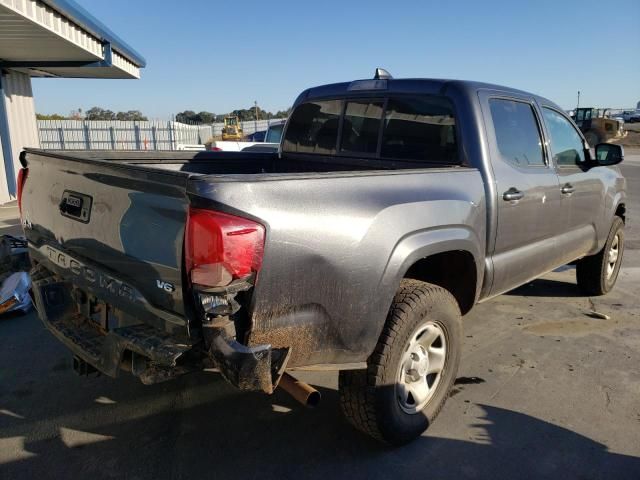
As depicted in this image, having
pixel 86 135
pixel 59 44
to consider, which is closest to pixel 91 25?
pixel 59 44

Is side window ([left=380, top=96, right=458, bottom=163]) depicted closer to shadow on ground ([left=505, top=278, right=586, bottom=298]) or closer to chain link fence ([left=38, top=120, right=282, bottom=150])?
shadow on ground ([left=505, top=278, right=586, bottom=298])

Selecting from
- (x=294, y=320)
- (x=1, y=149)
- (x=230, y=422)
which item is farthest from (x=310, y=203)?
(x=1, y=149)

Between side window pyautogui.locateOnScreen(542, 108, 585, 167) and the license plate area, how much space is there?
3.42 meters

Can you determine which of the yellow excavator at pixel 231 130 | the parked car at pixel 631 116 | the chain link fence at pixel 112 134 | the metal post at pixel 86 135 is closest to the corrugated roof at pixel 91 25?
the chain link fence at pixel 112 134

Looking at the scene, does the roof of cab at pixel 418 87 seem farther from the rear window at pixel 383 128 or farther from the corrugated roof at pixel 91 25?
the corrugated roof at pixel 91 25

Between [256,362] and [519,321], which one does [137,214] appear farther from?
[519,321]

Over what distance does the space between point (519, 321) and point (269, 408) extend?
2.68m

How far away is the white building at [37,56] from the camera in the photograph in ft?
28.0

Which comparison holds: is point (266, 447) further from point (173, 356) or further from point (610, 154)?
point (610, 154)

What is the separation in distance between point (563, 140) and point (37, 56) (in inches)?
449

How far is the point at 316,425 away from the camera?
304cm

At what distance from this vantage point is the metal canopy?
830cm

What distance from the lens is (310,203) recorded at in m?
2.20

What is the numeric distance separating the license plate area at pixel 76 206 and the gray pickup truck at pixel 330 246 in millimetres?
12
